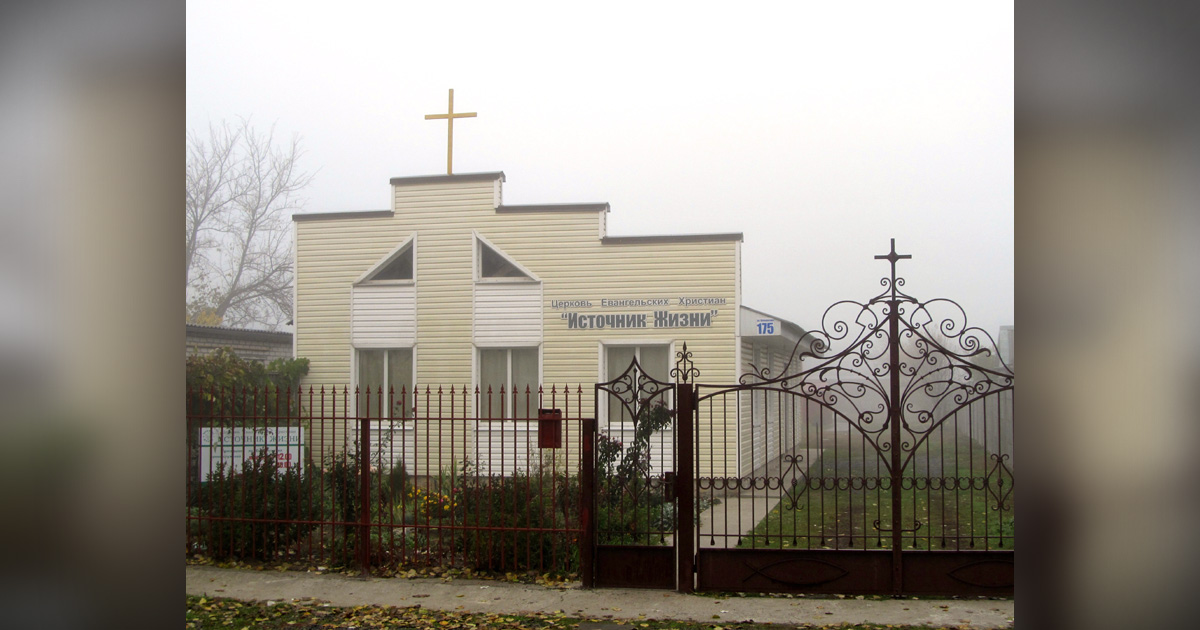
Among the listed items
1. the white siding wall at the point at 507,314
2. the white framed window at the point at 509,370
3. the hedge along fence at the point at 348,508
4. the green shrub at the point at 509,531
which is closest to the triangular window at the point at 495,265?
the white siding wall at the point at 507,314

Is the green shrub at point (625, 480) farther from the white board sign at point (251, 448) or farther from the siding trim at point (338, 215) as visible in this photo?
the siding trim at point (338, 215)

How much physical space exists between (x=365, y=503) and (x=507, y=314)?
22.4 ft

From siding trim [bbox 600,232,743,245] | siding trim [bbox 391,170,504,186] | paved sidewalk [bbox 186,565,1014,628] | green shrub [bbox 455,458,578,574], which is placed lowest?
paved sidewalk [bbox 186,565,1014,628]

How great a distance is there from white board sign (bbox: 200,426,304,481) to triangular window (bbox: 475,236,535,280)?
6.11 meters

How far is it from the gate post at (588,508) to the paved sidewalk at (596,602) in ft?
0.51

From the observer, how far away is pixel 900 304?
7.05 m

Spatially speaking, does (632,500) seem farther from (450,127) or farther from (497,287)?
(450,127)

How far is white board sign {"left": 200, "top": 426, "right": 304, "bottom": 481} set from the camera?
826 cm

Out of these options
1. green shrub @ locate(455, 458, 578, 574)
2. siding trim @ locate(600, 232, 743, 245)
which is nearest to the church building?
siding trim @ locate(600, 232, 743, 245)

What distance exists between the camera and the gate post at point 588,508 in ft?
23.6

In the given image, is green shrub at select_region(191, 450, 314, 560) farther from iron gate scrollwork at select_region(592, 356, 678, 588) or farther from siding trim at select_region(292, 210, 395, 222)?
siding trim at select_region(292, 210, 395, 222)

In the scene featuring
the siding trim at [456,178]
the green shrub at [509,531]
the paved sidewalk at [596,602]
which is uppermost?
the siding trim at [456,178]
